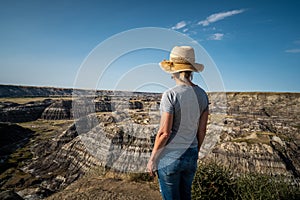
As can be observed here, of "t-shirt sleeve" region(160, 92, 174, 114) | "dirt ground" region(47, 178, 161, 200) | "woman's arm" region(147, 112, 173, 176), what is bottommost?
"dirt ground" region(47, 178, 161, 200)

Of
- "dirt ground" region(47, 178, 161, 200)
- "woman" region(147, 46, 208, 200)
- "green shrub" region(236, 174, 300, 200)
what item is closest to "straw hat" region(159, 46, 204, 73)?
"woman" region(147, 46, 208, 200)

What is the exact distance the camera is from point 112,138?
3019cm

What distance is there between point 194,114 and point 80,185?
4891 millimetres

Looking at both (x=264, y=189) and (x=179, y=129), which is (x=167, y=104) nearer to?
(x=179, y=129)

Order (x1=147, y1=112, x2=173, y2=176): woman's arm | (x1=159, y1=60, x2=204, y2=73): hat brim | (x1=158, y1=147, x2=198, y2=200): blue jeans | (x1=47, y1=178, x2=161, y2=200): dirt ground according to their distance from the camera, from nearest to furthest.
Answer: (x1=147, y1=112, x2=173, y2=176): woman's arm, (x1=158, y1=147, x2=198, y2=200): blue jeans, (x1=159, y1=60, x2=204, y2=73): hat brim, (x1=47, y1=178, x2=161, y2=200): dirt ground

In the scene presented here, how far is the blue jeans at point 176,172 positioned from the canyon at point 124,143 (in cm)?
193

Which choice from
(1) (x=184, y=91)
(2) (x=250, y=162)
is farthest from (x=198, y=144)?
(2) (x=250, y=162)

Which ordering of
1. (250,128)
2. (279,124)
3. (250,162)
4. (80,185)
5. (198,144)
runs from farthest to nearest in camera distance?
(279,124) < (250,128) < (250,162) < (80,185) < (198,144)

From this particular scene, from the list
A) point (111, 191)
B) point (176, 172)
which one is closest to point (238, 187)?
point (111, 191)

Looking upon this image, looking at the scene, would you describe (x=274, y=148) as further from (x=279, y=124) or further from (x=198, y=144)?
(x=198, y=144)

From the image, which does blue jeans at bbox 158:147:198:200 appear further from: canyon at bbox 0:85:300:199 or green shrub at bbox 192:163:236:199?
green shrub at bbox 192:163:236:199

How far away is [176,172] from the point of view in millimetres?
2225

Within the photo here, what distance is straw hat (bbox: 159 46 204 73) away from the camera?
2.33 metres

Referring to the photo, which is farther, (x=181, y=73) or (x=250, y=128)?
(x=250, y=128)
